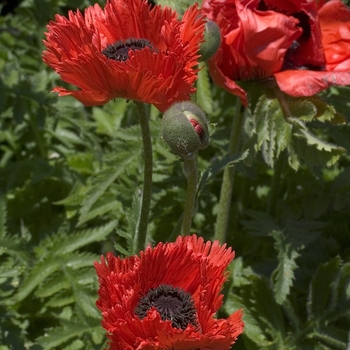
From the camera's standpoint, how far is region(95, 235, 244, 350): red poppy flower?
3.97ft

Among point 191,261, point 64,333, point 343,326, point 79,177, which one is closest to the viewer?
point 191,261

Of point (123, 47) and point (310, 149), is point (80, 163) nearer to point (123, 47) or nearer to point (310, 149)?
point (310, 149)

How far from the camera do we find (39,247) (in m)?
2.21

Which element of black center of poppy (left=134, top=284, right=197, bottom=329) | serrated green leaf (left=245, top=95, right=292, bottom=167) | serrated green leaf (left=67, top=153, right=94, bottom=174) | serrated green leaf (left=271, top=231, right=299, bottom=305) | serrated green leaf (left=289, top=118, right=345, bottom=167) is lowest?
serrated green leaf (left=271, top=231, right=299, bottom=305)

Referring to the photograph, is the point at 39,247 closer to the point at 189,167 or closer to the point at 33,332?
the point at 33,332

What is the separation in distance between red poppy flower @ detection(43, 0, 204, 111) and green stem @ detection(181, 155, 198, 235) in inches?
4.9

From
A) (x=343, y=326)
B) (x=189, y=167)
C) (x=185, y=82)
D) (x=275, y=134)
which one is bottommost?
(x=343, y=326)

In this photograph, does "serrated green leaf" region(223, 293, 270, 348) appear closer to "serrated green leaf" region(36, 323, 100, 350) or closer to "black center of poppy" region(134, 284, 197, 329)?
"serrated green leaf" region(36, 323, 100, 350)

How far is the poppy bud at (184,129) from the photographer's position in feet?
4.44

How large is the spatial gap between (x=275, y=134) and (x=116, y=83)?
0.61 m

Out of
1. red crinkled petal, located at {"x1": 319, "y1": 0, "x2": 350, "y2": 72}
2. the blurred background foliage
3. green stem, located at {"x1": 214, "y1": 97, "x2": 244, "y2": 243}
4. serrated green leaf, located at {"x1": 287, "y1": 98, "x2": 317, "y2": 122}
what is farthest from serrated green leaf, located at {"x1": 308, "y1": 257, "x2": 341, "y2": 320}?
red crinkled petal, located at {"x1": 319, "y1": 0, "x2": 350, "y2": 72}

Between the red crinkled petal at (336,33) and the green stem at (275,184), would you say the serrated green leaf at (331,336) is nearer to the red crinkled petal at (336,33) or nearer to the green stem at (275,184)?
the green stem at (275,184)

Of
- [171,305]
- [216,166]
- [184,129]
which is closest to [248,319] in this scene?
[216,166]

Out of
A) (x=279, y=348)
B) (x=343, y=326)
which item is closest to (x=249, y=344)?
(x=279, y=348)
